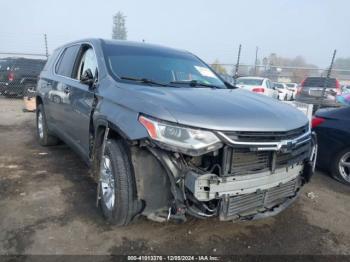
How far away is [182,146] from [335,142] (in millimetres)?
3354

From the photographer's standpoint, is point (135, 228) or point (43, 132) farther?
point (43, 132)

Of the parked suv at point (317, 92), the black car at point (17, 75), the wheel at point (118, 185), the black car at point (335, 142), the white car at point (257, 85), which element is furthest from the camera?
the white car at point (257, 85)

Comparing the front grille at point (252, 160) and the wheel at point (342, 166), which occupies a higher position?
the front grille at point (252, 160)

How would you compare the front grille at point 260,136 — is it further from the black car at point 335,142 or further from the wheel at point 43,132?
the wheel at point 43,132

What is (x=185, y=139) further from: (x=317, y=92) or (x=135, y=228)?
(x=317, y=92)

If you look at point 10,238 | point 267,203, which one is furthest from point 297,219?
point 10,238

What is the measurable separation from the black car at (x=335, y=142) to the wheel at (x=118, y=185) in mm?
3420

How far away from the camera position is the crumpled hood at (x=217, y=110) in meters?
2.64

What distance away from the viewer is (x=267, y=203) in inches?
118

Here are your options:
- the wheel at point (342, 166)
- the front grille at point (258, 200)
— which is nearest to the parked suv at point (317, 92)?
the wheel at point (342, 166)

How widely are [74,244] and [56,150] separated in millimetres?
3313

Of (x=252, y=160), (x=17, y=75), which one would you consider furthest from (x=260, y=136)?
(x=17, y=75)

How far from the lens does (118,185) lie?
297 centimetres

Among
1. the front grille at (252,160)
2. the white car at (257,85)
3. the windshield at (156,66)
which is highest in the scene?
the windshield at (156,66)
